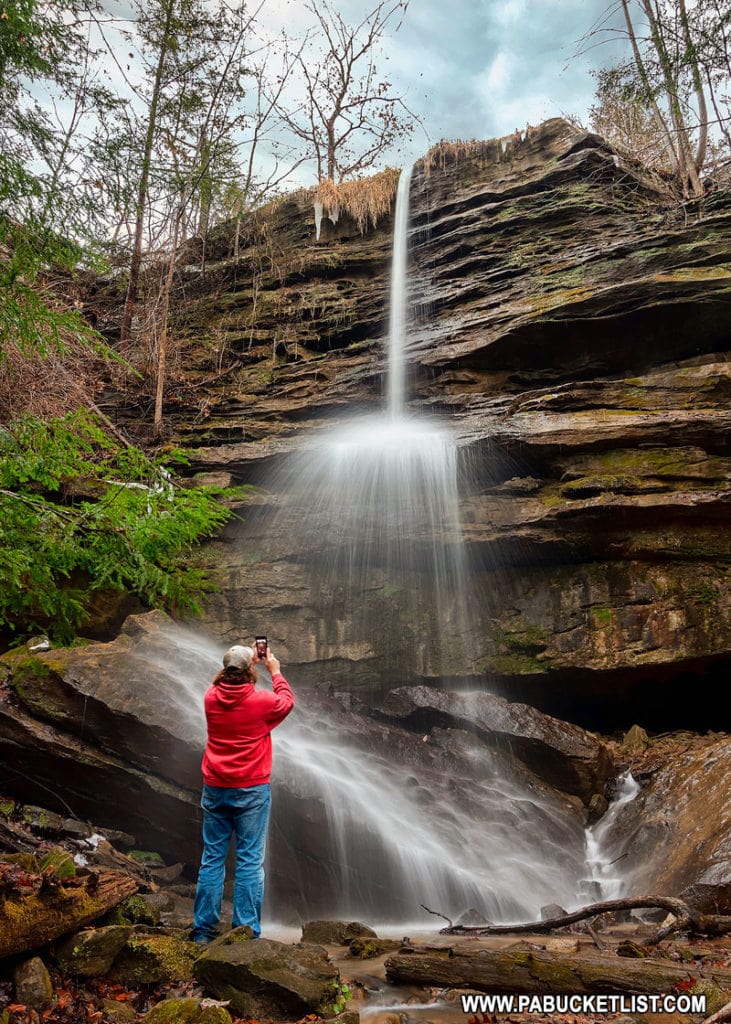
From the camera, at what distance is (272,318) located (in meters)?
14.6

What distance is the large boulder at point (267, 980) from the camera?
2893 millimetres

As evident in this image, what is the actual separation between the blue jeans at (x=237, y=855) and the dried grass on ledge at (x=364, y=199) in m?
14.1

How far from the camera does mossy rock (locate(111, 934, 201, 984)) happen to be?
3055mm

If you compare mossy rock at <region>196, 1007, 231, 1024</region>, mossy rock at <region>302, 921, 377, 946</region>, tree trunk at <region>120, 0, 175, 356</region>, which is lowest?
mossy rock at <region>302, 921, 377, 946</region>

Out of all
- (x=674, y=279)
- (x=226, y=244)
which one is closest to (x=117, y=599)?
(x=674, y=279)

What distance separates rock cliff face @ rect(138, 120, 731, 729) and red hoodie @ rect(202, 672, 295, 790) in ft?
16.5

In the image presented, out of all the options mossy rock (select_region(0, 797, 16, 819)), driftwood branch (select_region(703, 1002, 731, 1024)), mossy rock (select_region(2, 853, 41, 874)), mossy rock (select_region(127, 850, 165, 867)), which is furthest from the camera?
mossy rock (select_region(127, 850, 165, 867))

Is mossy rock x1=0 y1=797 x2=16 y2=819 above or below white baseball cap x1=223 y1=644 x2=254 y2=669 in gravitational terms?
below

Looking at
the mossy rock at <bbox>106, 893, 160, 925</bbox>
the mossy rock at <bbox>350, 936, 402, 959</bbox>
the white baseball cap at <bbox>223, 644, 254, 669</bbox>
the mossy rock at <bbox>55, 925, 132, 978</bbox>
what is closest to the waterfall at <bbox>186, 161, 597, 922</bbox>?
the mossy rock at <bbox>350, 936, 402, 959</bbox>

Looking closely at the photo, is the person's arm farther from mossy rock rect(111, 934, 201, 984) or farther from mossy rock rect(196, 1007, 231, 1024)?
mossy rock rect(196, 1007, 231, 1024)

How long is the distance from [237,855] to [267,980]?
109 cm

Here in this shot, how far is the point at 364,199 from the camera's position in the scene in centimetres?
1510

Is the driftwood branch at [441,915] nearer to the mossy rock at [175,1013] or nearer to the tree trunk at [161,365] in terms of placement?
the mossy rock at [175,1013]

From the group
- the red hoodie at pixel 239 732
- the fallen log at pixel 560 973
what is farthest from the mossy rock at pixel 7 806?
the fallen log at pixel 560 973
